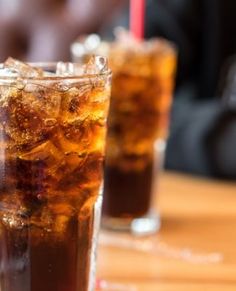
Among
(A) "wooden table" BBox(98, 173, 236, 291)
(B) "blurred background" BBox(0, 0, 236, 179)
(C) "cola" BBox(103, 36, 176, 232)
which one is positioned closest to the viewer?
(A) "wooden table" BBox(98, 173, 236, 291)

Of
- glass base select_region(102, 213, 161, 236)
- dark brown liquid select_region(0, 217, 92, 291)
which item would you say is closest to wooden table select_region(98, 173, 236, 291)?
glass base select_region(102, 213, 161, 236)

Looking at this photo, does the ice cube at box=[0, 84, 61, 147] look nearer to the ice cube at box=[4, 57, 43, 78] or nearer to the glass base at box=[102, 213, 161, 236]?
the ice cube at box=[4, 57, 43, 78]

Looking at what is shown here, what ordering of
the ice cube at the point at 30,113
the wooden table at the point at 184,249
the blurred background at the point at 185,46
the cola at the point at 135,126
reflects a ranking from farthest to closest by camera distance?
1. the blurred background at the point at 185,46
2. the cola at the point at 135,126
3. the wooden table at the point at 184,249
4. the ice cube at the point at 30,113

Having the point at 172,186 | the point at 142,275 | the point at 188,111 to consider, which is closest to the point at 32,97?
the point at 142,275

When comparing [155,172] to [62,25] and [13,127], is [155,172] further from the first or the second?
[62,25]

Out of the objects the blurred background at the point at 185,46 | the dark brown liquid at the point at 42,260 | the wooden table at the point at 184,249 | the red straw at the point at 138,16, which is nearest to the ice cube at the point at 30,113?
the dark brown liquid at the point at 42,260

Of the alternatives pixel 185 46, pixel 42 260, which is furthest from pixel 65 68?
pixel 185 46

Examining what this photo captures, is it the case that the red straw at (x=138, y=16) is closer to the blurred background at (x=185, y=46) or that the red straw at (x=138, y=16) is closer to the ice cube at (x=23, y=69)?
the blurred background at (x=185, y=46)
